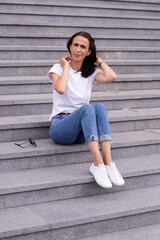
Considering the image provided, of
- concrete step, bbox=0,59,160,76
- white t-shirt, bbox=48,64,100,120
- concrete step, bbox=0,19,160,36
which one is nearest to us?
white t-shirt, bbox=48,64,100,120

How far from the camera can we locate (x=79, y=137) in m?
3.71

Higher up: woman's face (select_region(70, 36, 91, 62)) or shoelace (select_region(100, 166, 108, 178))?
woman's face (select_region(70, 36, 91, 62))

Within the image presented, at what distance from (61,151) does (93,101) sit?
112cm

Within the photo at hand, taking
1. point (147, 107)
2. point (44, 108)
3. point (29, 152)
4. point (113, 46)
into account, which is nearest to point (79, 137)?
point (29, 152)

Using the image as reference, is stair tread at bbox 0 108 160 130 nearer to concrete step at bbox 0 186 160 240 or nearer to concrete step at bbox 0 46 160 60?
concrete step at bbox 0 186 160 240

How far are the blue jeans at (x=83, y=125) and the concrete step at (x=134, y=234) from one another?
72 cm

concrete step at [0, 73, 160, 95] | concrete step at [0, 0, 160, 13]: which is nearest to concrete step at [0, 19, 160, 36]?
concrete step at [0, 0, 160, 13]

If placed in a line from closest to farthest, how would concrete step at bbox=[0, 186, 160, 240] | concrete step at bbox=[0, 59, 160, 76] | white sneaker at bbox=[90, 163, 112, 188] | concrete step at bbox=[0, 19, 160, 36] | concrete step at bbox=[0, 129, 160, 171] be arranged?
1. concrete step at bbox=[0, 186, 160, 240]
2. white sneaker at bbox=[90, 163, 112, 188]
3. concrete step at bbox=[0, 129, 160, 171]
4. concrete step at bbox=[0, 59, 160, 76]
5. concrete step at bbox=[0, 19, 160, 36]

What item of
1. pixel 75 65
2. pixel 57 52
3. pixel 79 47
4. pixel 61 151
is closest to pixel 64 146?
pixel 61 151

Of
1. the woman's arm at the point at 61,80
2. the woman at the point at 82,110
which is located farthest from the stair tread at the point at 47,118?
the woman's arm at the point at 61,80

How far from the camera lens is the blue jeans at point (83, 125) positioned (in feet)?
10.8

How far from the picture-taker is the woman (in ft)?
10.7

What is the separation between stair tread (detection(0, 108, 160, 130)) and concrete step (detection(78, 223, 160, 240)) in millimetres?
1243

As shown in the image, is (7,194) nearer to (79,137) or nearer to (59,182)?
(59,182)
